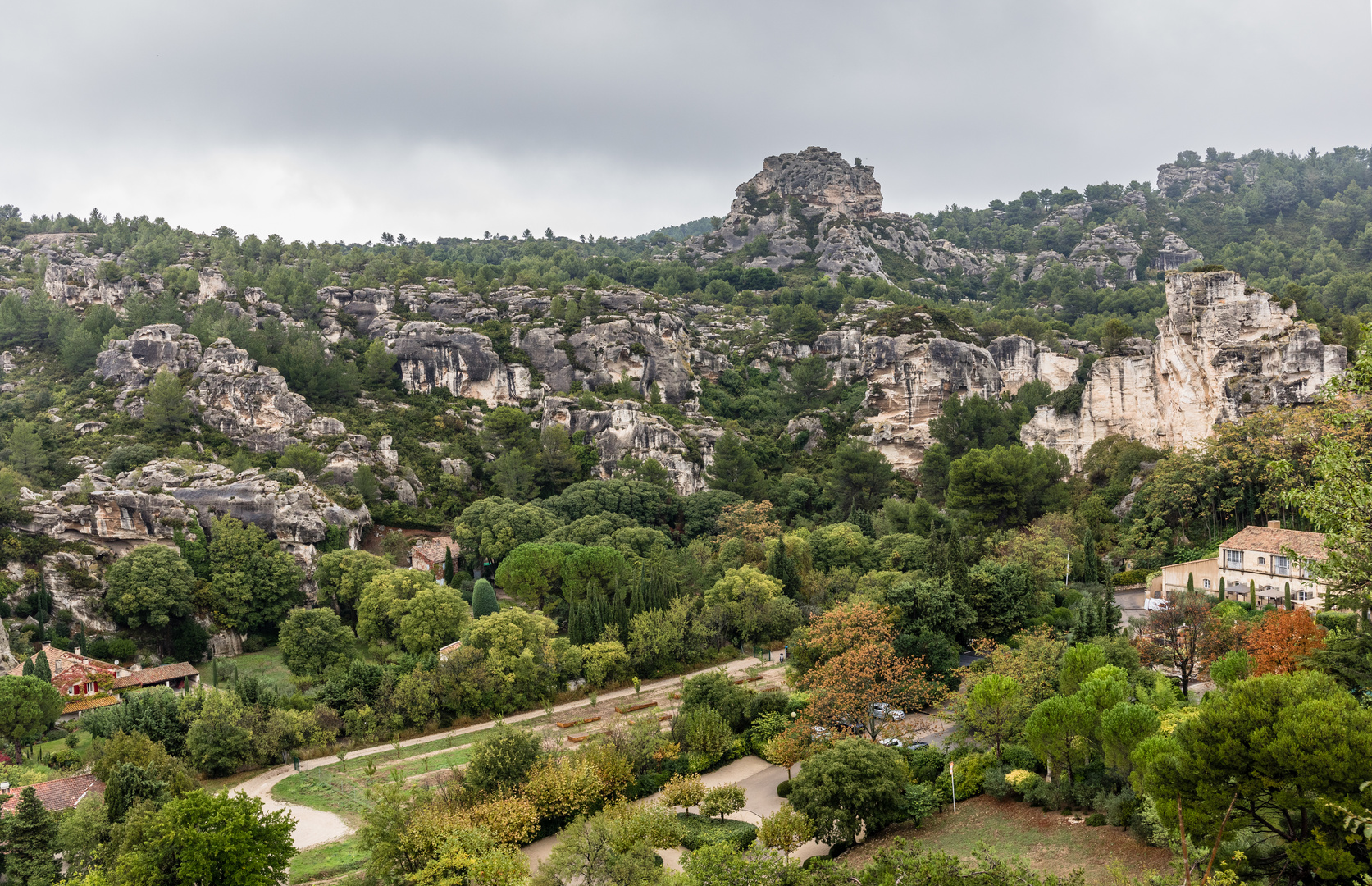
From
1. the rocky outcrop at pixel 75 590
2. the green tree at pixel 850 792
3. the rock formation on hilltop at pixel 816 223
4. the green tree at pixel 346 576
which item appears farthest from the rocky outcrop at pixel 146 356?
the rock formation on hilltop at pixel 816 223

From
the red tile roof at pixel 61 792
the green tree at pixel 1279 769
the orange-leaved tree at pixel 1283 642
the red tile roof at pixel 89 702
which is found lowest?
the red tile roof at pixel 89 702

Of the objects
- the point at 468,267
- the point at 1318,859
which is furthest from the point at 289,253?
the point at 1318,859

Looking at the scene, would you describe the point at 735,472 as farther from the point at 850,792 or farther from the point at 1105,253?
the point at 1105,253

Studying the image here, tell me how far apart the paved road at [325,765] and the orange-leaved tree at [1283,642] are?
22976 millimetres

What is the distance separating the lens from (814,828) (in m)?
23.6

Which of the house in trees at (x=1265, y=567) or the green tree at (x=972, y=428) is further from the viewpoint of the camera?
the green tree at (x=972, y=428)

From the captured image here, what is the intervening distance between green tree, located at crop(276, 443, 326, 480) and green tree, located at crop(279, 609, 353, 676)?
2327cm

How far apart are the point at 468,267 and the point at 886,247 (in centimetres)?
6869

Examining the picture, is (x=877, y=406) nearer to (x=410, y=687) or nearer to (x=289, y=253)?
(x=410, y=687)

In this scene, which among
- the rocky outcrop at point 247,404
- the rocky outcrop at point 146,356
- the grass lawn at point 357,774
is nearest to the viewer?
the grass lawn at point 357,774

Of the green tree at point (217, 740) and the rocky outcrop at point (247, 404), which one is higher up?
the rocky outcrop at point (247, 404)

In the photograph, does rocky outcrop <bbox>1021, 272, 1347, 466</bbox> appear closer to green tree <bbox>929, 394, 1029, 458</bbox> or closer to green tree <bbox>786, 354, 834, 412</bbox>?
green tree <bbox>929, 394, 1029, 458</bbox>

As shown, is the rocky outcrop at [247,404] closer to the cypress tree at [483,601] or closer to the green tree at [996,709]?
the cypress tree at [483,601]

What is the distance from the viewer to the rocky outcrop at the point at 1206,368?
177 feet
